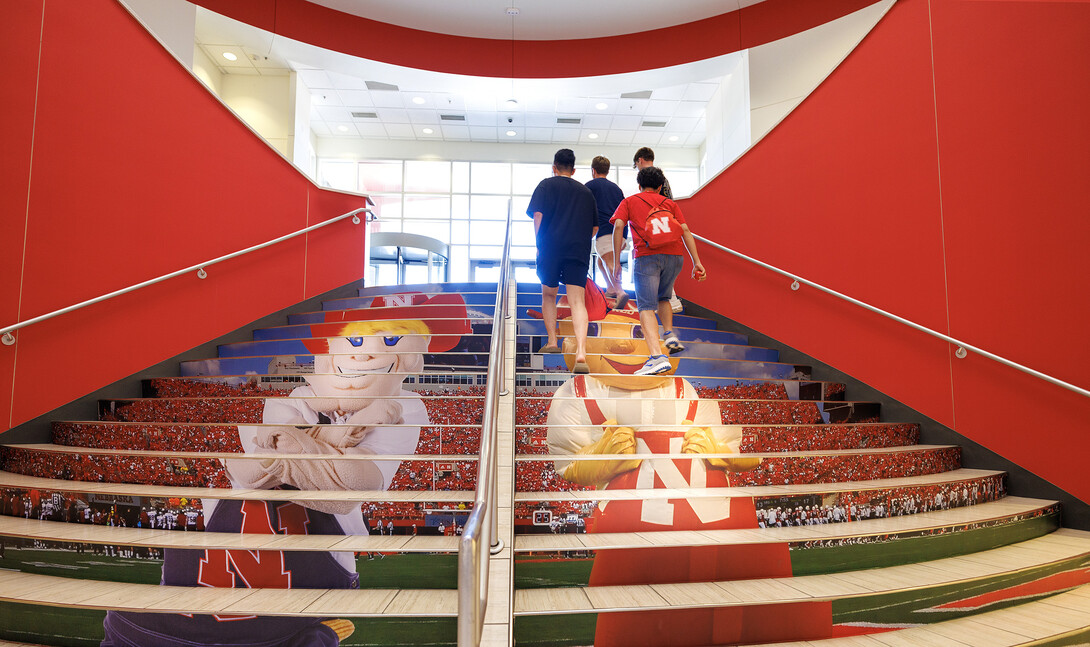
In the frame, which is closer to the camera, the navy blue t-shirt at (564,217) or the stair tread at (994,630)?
the stair tread at (994,630)

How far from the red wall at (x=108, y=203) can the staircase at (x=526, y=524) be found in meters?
0.40

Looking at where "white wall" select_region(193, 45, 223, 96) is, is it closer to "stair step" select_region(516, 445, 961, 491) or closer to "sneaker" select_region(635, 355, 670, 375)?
"sneaker" select_region(635, 355, 670, 375)

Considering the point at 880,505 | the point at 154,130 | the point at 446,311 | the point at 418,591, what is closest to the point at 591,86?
the point at 446,311

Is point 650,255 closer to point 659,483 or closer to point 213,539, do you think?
point 659,483

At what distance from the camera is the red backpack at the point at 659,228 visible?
3713 millimetres

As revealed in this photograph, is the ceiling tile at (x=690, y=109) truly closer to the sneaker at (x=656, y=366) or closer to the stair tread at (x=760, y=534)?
the sneaker at (x=656, y=366)

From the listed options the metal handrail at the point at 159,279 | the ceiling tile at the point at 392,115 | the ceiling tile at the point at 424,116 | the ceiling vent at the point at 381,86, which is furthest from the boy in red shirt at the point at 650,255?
the ceiling tile at the point at 392,115

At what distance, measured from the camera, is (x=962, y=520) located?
2.51 metres

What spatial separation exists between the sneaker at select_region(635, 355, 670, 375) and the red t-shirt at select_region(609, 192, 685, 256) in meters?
0.73

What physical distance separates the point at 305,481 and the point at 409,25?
714 centimetres

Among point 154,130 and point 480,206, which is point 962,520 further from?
point 480,206

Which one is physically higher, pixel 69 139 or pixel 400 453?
pixel 69 139

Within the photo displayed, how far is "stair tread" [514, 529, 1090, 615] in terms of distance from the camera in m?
1.95

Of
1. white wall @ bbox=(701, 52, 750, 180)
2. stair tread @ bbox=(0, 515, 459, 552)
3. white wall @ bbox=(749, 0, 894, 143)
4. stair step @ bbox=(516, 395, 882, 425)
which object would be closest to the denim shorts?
stair step @ bbox=(516, 395, 882, 425)
